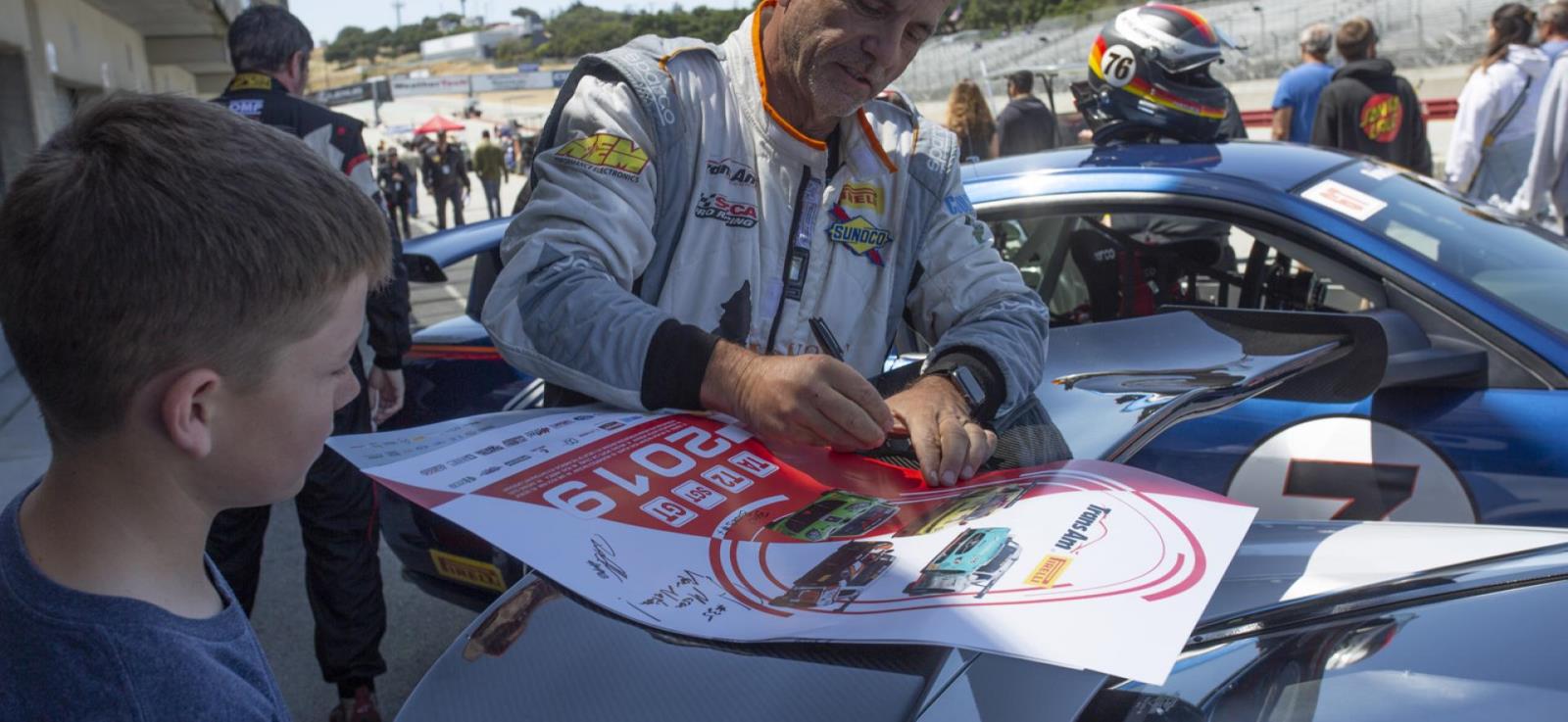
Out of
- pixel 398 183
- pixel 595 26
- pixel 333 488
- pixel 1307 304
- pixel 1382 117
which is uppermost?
pixel 595 26

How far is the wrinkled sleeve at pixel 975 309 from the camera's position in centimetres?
160

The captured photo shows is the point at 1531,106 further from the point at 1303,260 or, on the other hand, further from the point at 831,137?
the point at 831,137

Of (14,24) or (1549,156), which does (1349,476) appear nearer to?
(1549,156)

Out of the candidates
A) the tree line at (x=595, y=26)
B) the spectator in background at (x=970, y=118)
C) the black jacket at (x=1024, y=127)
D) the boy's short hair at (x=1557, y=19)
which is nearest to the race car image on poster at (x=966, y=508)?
the black jacket at (x=1024, y=127)

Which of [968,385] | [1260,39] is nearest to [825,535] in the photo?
[968,385]

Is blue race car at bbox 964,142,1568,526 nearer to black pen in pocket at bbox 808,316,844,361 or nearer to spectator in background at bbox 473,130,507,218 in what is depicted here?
black pen in pocket at bbox 808,316,844,361

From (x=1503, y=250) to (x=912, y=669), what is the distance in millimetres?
2393

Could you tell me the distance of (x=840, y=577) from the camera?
112 cm

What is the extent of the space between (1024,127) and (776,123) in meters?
5.97

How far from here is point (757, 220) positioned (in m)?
1.66

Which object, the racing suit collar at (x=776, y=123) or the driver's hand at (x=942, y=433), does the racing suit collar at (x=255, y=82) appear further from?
the driver's hand at (x=942, y=433)

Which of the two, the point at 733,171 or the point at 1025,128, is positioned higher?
the point at 733,171

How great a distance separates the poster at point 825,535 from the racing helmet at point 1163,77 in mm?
2398

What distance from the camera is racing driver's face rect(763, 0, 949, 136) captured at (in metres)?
1.62
